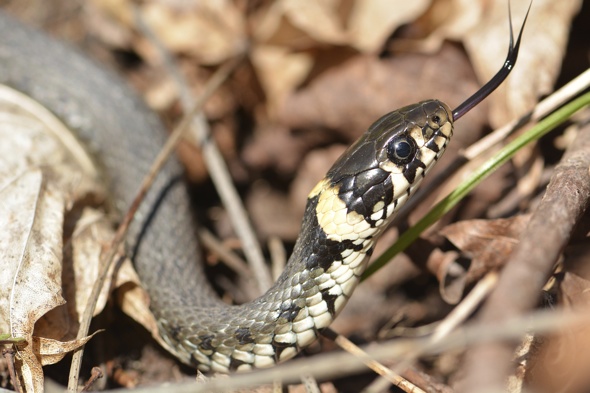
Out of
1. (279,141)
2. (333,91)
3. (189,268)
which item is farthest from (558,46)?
(189,268)

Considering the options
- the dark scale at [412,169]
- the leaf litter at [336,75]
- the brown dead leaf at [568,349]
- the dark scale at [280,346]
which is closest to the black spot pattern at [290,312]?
the dark scale at [280,346]

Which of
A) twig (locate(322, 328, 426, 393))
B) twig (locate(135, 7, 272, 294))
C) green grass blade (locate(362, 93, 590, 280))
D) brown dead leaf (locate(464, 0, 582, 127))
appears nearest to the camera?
twig (locate(322, 328, 426, 393))

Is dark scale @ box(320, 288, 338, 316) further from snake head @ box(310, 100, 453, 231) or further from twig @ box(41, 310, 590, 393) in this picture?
twig @ box(41, 310, 590, 393)

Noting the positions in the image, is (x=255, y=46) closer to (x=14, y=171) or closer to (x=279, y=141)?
(x=279, y=141)

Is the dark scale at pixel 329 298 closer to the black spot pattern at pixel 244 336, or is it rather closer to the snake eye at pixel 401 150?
the black spot pattern at pixel 244 336

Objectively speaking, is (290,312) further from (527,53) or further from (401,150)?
(527,53)

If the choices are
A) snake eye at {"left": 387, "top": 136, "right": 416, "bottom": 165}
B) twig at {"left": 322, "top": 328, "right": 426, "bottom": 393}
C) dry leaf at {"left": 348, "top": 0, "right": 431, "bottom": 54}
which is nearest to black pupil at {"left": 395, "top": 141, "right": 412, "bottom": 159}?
snake eye at {"left": 387, "top": 136, "right": 416, "bottom": 165}
